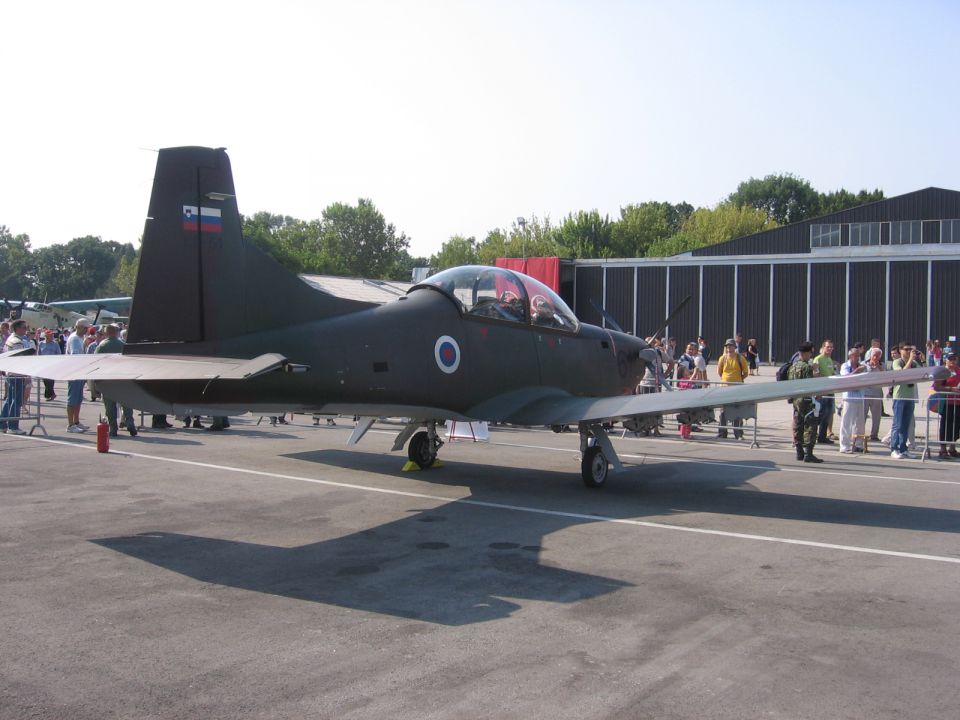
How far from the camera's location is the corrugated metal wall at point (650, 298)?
41.8 m

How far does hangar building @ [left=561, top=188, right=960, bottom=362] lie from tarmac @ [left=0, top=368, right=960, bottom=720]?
90.4 feet

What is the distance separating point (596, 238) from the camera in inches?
3455

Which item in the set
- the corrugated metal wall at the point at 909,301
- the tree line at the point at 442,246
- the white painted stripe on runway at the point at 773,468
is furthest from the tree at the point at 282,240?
the white painted stripe on runway at the point at 773,468

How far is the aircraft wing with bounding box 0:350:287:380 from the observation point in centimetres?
691

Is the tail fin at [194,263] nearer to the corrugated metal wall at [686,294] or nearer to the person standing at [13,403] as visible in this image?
the person standing at [13,403]

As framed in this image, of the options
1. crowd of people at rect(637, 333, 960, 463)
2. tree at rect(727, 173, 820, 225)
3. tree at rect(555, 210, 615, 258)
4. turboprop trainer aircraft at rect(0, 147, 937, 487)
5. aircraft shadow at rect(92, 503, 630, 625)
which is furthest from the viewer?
tree at rect(727, 173, 820, 225)

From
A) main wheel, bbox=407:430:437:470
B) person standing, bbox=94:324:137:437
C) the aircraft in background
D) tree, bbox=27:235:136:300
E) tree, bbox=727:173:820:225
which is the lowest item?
main wheel, bbox=407:430:437:470

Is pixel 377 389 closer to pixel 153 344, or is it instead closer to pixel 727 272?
pixel 153 344

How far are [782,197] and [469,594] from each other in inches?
4868

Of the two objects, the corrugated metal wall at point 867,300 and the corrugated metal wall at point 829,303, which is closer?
the corrugated metal wall at point 867,300

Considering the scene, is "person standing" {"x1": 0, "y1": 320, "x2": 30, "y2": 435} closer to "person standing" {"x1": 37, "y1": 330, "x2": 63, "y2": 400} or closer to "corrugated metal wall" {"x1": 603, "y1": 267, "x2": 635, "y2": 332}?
"person standing" {"x1": 37, "y1": 330, "x2": 63, "y2": 400}

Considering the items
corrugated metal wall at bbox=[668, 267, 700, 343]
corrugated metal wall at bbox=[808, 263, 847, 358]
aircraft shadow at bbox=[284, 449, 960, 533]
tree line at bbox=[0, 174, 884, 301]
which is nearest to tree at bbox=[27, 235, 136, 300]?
tree line at bbox=[0, 174, 884, 301]

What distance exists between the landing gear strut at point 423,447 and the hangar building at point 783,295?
101ft

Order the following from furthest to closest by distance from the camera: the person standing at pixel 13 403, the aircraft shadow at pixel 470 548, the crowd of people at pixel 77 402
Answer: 1. the person standing at pixel 13 403
2. the crowd of people at pixel 77 402
3. the aircraft shadow at pixel 470 548
